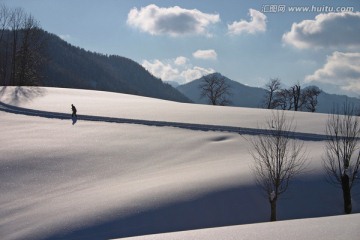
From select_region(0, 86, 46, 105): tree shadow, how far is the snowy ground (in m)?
8.09

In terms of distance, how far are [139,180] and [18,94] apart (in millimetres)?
30295

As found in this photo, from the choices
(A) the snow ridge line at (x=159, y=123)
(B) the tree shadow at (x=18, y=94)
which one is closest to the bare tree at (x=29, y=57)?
(B) the tree shadow at (x=18, y=94)

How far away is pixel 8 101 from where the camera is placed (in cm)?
3719

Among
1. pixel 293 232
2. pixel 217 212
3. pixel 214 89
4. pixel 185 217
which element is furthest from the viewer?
pixel 214 89

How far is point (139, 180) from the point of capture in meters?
18.2

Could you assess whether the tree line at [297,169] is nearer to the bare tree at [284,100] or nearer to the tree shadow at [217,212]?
the tree shadow at [217,212]

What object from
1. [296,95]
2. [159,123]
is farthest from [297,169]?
[296,95]

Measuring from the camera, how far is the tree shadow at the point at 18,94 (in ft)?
125

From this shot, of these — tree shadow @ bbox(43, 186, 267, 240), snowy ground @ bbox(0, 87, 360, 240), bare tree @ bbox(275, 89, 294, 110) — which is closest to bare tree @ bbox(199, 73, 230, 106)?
bare tree @ bbox(275, 89, 294, 110)

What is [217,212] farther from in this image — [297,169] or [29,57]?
[29,57]

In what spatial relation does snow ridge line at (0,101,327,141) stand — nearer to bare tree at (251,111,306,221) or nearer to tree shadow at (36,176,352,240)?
bare tree at (251,111,306,221)

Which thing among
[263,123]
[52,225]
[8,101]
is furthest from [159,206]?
[8,101]

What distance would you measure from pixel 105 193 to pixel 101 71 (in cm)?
19063

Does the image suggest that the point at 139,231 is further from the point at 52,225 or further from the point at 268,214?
the point at 268,214
